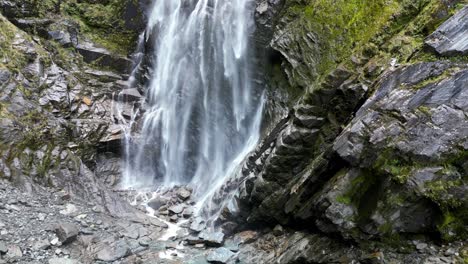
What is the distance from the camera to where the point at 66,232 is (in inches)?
416

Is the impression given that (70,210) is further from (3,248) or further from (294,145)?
(294,145)

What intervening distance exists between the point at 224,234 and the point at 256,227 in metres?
1.05

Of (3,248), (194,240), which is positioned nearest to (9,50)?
(3,248)

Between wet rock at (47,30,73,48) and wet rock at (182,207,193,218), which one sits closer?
wet rock at (182,207,193,218)

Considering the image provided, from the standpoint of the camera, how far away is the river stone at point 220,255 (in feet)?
35.7

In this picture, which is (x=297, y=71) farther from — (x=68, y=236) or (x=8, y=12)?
(x=8, y=12)

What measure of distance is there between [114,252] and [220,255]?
9.86 ft

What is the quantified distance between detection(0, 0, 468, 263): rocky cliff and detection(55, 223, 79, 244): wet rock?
0.04 m

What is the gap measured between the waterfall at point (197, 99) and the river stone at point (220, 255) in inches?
159

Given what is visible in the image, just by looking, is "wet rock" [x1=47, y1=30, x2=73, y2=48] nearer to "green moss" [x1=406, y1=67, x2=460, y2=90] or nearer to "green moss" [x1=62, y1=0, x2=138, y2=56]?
"green moss" [x1=62, y1=0, x2=138, y2=56]

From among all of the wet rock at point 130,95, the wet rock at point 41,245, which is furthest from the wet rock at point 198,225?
the wet rock at point 130,95

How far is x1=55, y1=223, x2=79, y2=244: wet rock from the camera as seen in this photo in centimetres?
1047

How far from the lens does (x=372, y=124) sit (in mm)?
8602

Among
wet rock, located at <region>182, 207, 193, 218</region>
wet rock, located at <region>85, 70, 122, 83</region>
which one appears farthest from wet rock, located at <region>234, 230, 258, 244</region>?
wet rock, located at <region>85, 70, 122, 83</region>
